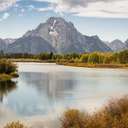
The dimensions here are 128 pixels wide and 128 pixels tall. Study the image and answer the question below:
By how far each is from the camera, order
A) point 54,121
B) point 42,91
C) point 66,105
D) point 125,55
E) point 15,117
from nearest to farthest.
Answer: point 54,121 → point 15,117 → point 66,105 → point 42,91 → point 125,55

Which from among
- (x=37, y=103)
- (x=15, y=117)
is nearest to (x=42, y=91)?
(x=37, y=103)

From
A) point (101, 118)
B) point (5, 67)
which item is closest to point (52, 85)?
point (5, 67)

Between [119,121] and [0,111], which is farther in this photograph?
[0,111]

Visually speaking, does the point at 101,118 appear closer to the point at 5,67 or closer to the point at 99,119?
the point at 99,119

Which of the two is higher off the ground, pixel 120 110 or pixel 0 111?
pixel 120 110

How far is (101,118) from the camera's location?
2278cm

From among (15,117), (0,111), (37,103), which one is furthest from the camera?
(37,103)

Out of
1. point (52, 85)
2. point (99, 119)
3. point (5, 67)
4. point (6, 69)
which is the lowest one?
point (52, 85)

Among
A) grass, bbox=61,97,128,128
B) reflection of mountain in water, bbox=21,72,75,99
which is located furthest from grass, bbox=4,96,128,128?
reflection of mountain in water, bbox=21,72,75,99

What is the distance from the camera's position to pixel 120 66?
176 m

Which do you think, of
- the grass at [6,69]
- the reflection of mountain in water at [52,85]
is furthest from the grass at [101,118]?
the grass at [6,69]

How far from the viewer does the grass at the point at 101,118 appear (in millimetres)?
22406

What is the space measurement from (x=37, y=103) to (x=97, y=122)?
28119 millimetres

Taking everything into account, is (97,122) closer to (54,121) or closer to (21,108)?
(54,121)
